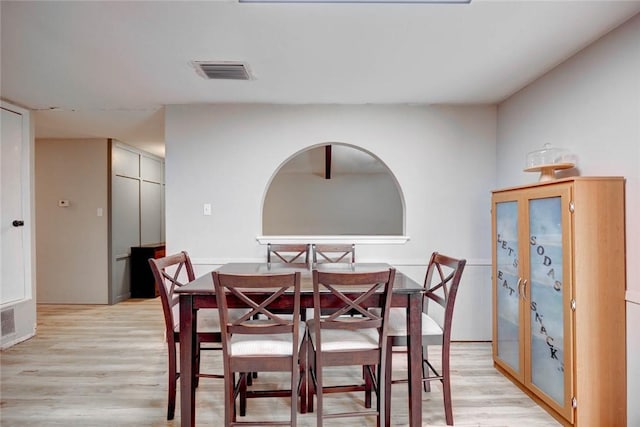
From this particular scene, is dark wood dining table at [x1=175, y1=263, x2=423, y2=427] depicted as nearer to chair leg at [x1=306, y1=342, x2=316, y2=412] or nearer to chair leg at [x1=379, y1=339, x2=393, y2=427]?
chair leg at [x1=379, y1=339, x2=393, y2=427]

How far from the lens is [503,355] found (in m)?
2.83

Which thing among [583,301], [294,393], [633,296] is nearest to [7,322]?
[294,393]

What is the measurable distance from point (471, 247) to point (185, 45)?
2.91 metres

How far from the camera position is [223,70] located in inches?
108

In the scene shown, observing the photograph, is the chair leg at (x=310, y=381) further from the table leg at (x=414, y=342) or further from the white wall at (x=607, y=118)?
A: the white wall at (x=607, y=118)

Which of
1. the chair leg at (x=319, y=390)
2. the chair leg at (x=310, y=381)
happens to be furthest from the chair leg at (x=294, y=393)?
the chair leg at (x=310, y=381)

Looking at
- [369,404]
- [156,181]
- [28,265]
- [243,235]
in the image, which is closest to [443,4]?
[369,404]

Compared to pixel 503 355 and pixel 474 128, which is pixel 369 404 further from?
pixel 474 128

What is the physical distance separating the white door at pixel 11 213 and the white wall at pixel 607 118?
4.50 meters

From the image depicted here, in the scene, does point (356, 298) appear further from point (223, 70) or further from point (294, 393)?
point (223, 70)

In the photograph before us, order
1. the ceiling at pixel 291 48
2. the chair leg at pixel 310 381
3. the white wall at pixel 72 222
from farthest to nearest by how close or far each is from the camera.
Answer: the white wall at pixel 72 222 < the chair leg at pixel 310 381 < the ceiling at pixel 291 48

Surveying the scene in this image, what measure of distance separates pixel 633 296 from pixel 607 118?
39.1 inches

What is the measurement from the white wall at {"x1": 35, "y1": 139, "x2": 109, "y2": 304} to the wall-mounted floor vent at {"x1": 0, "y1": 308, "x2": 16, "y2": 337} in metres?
1.62

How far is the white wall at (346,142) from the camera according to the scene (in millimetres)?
3629
